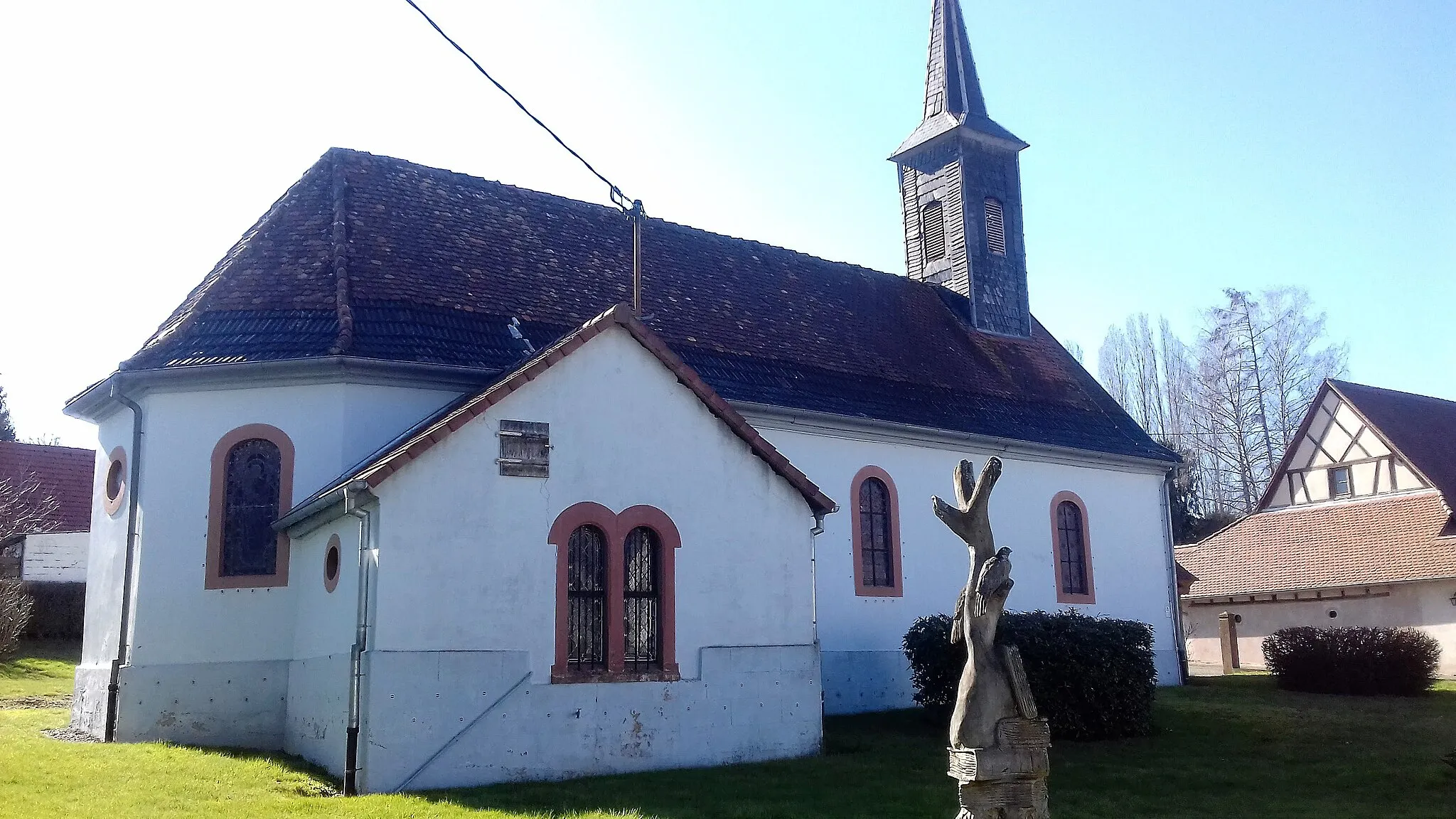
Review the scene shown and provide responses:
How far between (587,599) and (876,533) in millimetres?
8418

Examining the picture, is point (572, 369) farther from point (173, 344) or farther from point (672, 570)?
point (173, 344)

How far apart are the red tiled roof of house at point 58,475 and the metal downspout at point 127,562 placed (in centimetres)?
2012

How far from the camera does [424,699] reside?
11758 millimetres

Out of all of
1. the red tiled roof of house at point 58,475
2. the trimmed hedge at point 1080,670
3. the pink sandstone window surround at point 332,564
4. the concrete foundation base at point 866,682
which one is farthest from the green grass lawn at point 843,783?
the red tiled roof of house at point 58,475

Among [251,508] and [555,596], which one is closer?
[555,596]

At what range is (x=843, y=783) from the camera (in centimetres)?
1212

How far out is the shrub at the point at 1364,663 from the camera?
22.1 m

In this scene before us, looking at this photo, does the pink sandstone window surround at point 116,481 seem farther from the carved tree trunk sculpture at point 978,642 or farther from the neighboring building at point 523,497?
the carved tree trunk sculpture at point 978,642

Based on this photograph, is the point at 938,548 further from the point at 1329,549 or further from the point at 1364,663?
the point at 1329,549

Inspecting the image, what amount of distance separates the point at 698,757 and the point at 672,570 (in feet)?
7.16

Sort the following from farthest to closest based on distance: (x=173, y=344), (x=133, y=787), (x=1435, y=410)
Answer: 1. (x=1435, y=410)
2. (x=173, y=344)
3. (x=133, y=787)

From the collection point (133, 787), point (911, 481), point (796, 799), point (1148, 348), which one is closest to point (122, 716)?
point (133, 787)

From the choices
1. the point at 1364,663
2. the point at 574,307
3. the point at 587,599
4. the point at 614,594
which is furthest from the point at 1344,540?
the point at 587,599

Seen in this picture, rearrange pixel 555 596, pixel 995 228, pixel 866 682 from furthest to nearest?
pixel 995 228 < pixel 866 682 < pixel 555 596
